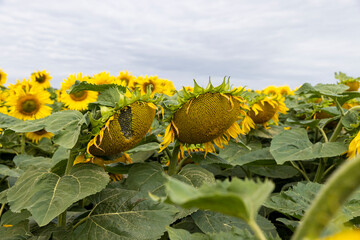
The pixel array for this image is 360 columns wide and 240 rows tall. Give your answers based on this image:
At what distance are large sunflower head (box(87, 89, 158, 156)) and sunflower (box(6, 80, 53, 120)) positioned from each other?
1.93 metres

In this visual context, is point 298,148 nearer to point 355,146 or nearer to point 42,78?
point 355,146

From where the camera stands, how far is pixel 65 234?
1228 mm

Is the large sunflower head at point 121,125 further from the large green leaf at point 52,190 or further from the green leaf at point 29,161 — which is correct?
the green leaf at point 29,161

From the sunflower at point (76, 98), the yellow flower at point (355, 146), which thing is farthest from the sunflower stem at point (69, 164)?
the sunflower at point (76, 98)

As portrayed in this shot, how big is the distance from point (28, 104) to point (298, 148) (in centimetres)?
221

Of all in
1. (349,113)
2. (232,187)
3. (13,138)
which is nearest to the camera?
(232,187)

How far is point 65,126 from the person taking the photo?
1218 mm

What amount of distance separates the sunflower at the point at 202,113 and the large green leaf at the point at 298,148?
1.30 ft

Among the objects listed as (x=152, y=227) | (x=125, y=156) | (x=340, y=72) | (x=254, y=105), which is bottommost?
(x=152, y=227)

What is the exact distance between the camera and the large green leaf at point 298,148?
163 cm

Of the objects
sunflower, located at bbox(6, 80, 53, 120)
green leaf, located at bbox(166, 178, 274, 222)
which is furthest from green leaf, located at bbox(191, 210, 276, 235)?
sunflower, located at bbox(6, 80, 53, 120)

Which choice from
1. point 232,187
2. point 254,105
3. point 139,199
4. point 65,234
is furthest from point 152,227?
point 254,105

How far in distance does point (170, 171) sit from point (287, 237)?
684 millimetres

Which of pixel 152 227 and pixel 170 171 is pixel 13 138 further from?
pixel 152 227
